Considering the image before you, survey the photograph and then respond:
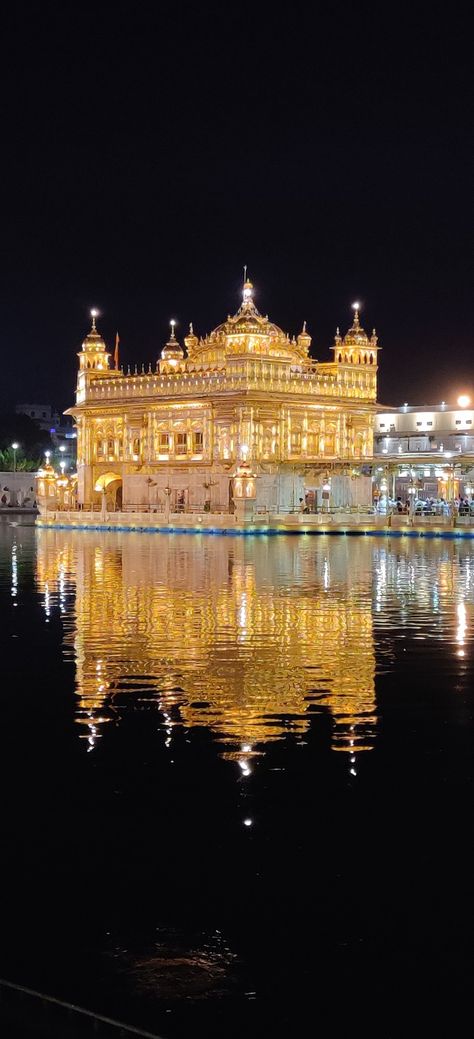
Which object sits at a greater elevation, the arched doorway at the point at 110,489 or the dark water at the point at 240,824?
the arched doorway at the point at 110,489

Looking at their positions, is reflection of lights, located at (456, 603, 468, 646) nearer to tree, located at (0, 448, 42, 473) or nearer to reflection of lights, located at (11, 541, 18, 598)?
reflection of lights, located at (11, 541, 18, 598)

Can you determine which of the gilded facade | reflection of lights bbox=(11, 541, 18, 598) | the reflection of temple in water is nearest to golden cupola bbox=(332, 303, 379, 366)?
the gilded facade

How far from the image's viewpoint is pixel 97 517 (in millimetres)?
78812

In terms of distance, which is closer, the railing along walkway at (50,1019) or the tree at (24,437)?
the railing along walkway at (50,1019)

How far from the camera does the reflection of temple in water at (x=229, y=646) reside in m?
13.9

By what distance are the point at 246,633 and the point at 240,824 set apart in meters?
11.4

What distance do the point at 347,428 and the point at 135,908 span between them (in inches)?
3010

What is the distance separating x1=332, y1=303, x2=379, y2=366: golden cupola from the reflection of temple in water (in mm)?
46698

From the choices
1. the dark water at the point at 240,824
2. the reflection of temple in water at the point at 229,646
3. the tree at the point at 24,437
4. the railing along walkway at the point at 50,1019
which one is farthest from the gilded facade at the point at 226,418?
the railing along walkway at the point at 50,1019

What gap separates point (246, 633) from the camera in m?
21.2

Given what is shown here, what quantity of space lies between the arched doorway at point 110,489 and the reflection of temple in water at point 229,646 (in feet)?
159

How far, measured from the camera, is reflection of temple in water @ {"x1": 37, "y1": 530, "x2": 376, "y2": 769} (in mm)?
13922

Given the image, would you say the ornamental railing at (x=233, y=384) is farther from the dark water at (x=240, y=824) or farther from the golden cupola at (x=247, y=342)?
the dark water at (x=240, y=824)

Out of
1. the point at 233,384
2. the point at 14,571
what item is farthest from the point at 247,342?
the point at 14,571
